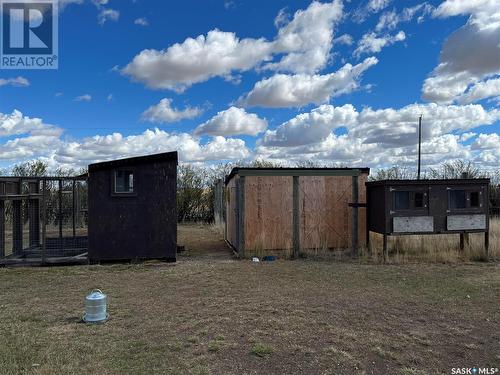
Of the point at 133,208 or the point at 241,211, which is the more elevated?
the point at 133,208

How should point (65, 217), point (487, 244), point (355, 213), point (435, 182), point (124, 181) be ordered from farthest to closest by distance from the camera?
point (65, 217), point (355, 213), point (487, 244), point (435, 182), point (124, 181)

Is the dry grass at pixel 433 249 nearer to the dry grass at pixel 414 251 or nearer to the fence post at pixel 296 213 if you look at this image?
the dry grass at pixel 414 251

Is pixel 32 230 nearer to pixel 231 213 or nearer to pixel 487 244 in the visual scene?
pixel 231 213

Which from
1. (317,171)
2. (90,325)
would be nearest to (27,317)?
(90,325)

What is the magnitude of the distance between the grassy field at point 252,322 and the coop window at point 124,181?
193cm

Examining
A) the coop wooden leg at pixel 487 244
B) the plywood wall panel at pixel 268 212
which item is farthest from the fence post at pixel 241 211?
the coop wooden leg at pixel 487 244

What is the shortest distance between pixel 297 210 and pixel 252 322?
6626mm

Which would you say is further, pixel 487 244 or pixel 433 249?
pixel 433 249

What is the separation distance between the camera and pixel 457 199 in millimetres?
11578

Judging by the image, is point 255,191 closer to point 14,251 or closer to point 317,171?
point 317,171

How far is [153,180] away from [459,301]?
268 inches

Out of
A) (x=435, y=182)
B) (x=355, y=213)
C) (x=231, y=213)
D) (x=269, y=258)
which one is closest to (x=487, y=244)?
(x=435, y=182)

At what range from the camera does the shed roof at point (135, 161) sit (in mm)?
9953

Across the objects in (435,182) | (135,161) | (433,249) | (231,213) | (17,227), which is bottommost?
(433,249)
